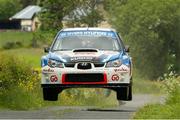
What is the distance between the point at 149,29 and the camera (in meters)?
57.6

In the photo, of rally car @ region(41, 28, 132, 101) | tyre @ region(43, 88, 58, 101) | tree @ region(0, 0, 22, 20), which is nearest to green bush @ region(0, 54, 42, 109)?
tyre @ region(43, 88, 58, 101)

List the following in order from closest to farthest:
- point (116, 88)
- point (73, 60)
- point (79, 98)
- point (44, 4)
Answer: point (73, 60), point (116, 88), point (79, 98), point (44, 4)

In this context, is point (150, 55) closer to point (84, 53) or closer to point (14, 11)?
point (84, 53)

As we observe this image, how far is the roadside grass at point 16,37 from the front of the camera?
94.4 m

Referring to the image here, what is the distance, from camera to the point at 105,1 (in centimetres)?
5347

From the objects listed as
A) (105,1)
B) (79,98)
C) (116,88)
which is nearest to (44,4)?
(105,1)

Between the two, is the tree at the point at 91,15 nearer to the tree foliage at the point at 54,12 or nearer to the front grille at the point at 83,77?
the tree foliage at the point at 54,12

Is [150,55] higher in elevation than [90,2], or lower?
lower

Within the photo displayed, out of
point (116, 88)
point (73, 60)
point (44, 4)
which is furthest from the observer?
point (44, 4)

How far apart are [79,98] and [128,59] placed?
10.6 m

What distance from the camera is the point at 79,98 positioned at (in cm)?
2694

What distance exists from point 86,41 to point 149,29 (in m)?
40.7

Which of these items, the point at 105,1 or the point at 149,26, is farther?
the point at 149,26

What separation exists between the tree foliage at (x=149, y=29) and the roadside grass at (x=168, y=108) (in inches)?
1430
